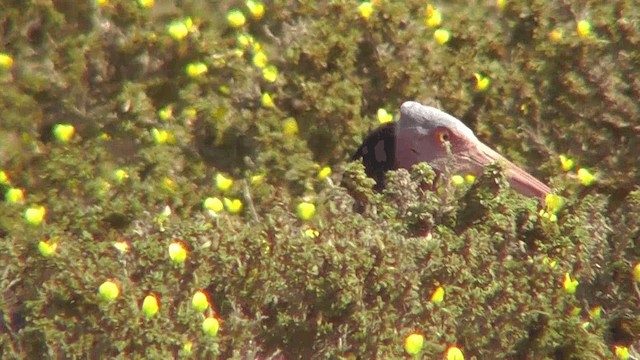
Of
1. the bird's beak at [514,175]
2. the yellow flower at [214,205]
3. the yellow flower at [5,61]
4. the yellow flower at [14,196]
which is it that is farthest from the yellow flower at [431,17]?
the yellow flower at [14,196]

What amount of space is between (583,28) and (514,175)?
1047mm

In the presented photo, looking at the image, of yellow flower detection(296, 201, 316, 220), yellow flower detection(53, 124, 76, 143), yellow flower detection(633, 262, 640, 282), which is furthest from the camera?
yellow flower detection(53, 124, 76, 143)

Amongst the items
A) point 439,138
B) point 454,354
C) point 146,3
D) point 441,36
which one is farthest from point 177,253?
point 441,36

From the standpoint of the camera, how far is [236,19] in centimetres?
498

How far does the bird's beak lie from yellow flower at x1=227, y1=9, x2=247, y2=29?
47.9 inches

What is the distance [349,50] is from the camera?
5.23 m

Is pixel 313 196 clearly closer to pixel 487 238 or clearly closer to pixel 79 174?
pixel 79 174

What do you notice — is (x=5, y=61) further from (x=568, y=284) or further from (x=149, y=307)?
(x=568, y=284)

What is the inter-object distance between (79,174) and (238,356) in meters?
1.57

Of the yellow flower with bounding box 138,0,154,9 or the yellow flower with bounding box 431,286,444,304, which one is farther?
the yellow flower with bounding box 138,0,154,9

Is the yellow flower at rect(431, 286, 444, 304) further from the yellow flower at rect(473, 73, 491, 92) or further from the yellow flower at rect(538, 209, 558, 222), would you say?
the yellow flower at rect(473, 73, 491, 92)

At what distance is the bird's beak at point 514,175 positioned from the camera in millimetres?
4996

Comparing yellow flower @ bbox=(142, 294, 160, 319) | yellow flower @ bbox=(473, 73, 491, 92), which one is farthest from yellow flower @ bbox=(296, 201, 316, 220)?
yellow flower @ bbox=(473, 73, 491, 92)

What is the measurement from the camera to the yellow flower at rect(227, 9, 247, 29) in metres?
4.99
